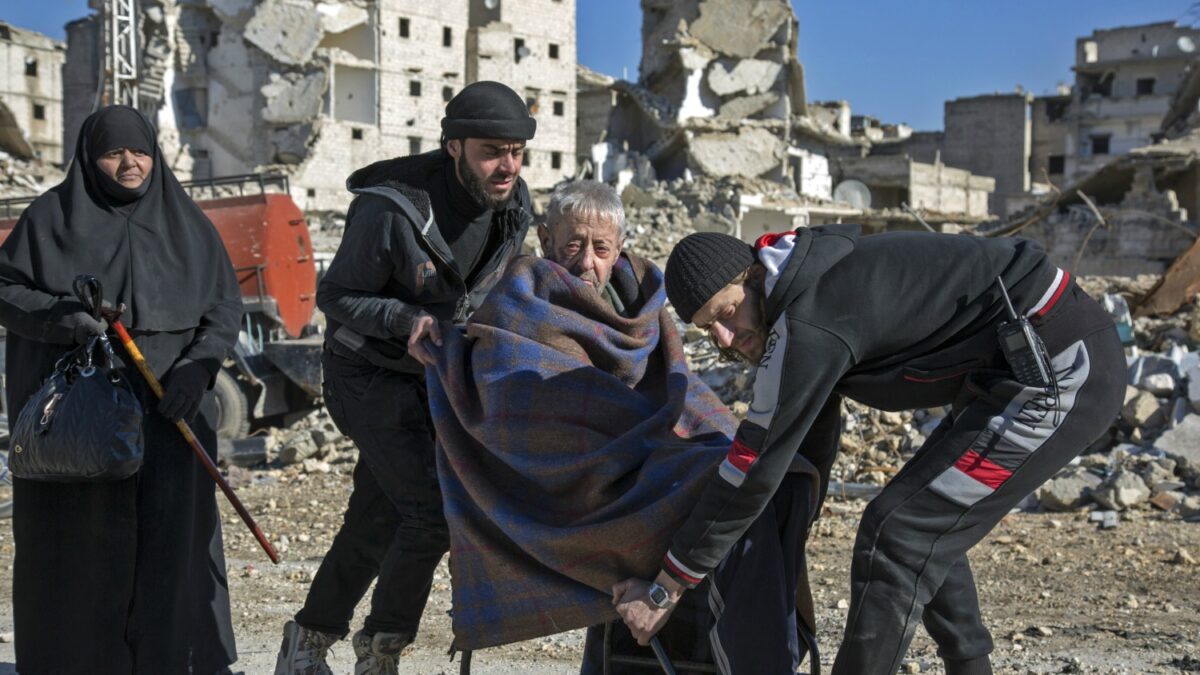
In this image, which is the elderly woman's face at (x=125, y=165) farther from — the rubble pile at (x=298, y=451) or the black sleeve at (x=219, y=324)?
the rubble pile at (x=298, y=451)

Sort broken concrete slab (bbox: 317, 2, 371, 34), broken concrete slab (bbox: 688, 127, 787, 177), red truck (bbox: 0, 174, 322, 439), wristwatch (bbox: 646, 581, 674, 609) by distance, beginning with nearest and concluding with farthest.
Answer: wristwatch (bbox: 646, 581, 674, 609) → red truck (bbox: 0, 174, 322, 439) → broken concrete slab (bbox: 317, 2, 371, 34) → broken concrete slab (bbox: 688, 127, 787, 177)

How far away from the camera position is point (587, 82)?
50.8 metres

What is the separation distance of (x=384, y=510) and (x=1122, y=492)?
489 cm

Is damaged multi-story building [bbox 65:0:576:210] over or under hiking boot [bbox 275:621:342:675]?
over

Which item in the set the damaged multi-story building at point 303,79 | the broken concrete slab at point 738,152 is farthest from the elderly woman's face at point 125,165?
the broken concrete slab at point 738,152

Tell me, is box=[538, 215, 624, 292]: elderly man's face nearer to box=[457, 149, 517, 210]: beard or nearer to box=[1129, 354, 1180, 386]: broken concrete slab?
box=[457, 149, 517, 210]: beard

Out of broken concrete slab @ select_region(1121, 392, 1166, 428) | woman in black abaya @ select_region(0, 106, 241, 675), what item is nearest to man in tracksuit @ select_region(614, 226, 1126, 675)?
woman in black abaya @ select_region(0, 106, 241, 675)

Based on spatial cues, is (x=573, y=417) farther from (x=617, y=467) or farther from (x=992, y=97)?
(x=992, y=97)

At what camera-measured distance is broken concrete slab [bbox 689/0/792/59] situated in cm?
4647

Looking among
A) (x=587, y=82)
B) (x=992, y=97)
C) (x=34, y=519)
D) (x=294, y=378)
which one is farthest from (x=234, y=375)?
(x=992, y=97)

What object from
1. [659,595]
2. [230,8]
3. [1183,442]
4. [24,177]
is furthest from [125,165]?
[230,8]

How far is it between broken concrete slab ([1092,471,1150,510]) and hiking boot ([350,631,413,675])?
4867 mm

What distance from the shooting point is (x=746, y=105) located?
155 ft

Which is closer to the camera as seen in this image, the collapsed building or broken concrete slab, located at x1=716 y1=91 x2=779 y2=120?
the collapsed building
